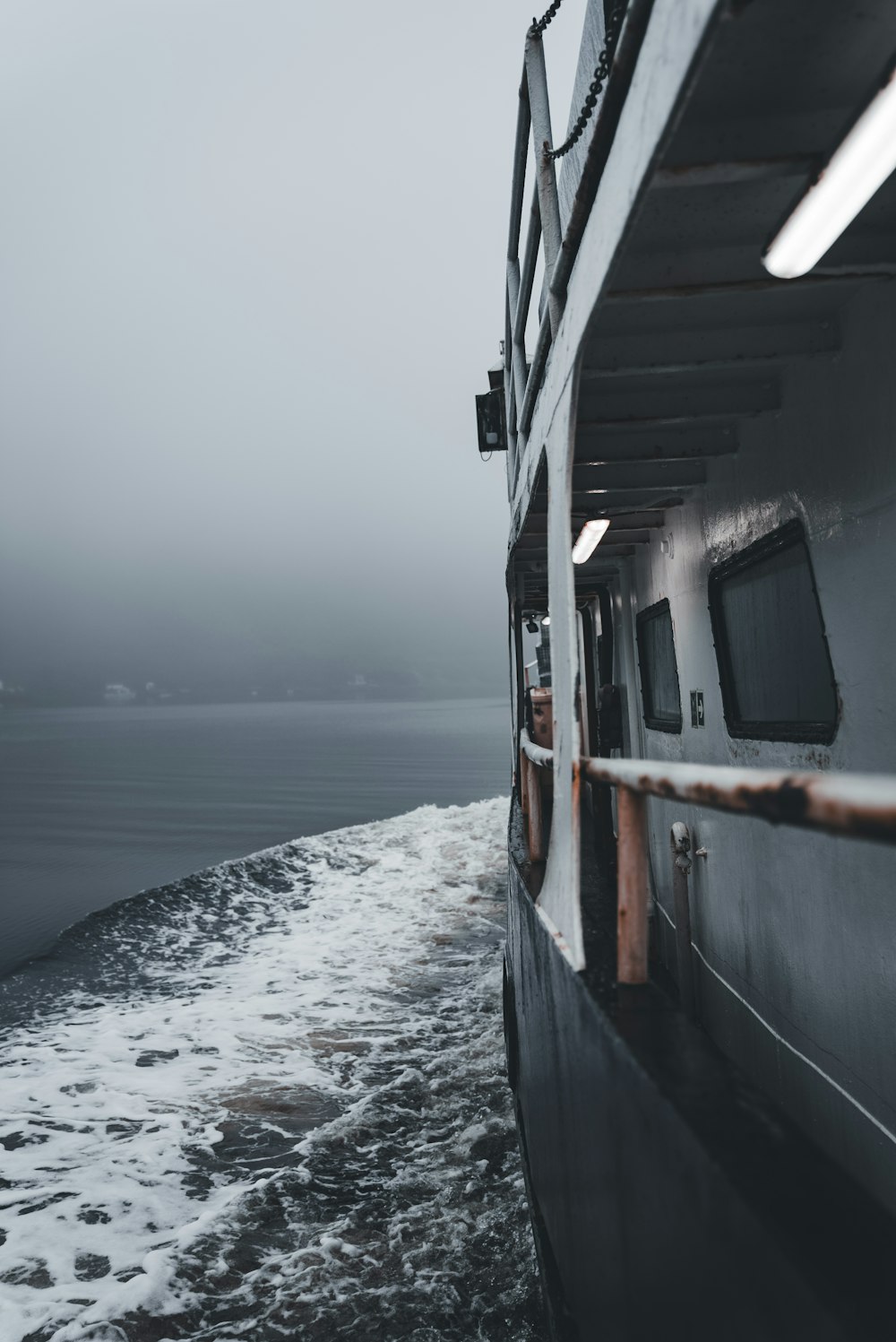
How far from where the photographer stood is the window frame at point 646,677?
6.49 metres

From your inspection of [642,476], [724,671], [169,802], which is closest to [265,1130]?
[724,671]

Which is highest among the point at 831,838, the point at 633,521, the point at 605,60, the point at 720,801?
the point at 605,60

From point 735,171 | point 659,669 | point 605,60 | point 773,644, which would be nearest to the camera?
point 735,171

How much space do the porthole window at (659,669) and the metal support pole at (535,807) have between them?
208 centimetres

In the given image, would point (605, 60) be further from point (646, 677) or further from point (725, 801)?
point (646, 677)

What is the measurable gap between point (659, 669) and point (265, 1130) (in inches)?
215

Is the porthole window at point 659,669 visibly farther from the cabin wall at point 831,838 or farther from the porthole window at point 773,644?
the cabin wall at point 831,838

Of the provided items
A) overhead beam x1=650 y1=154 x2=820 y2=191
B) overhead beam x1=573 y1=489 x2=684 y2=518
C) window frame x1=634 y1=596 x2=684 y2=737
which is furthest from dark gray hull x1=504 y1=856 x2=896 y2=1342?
window frame x1=634 y1=596 x2=684 y2=737

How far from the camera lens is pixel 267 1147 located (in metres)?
6.88

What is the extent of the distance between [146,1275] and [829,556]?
5.99 metres

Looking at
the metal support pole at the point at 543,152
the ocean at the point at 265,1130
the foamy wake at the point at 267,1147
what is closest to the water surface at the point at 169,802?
the ocean at the point at 265,1130

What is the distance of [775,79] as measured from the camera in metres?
1.97

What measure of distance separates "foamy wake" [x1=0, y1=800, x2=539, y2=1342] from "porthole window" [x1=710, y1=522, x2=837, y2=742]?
3.71 metres

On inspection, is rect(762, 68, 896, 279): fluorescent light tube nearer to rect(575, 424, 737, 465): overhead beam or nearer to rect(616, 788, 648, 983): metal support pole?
rect(616, 788, 648, 983): metal support pole
